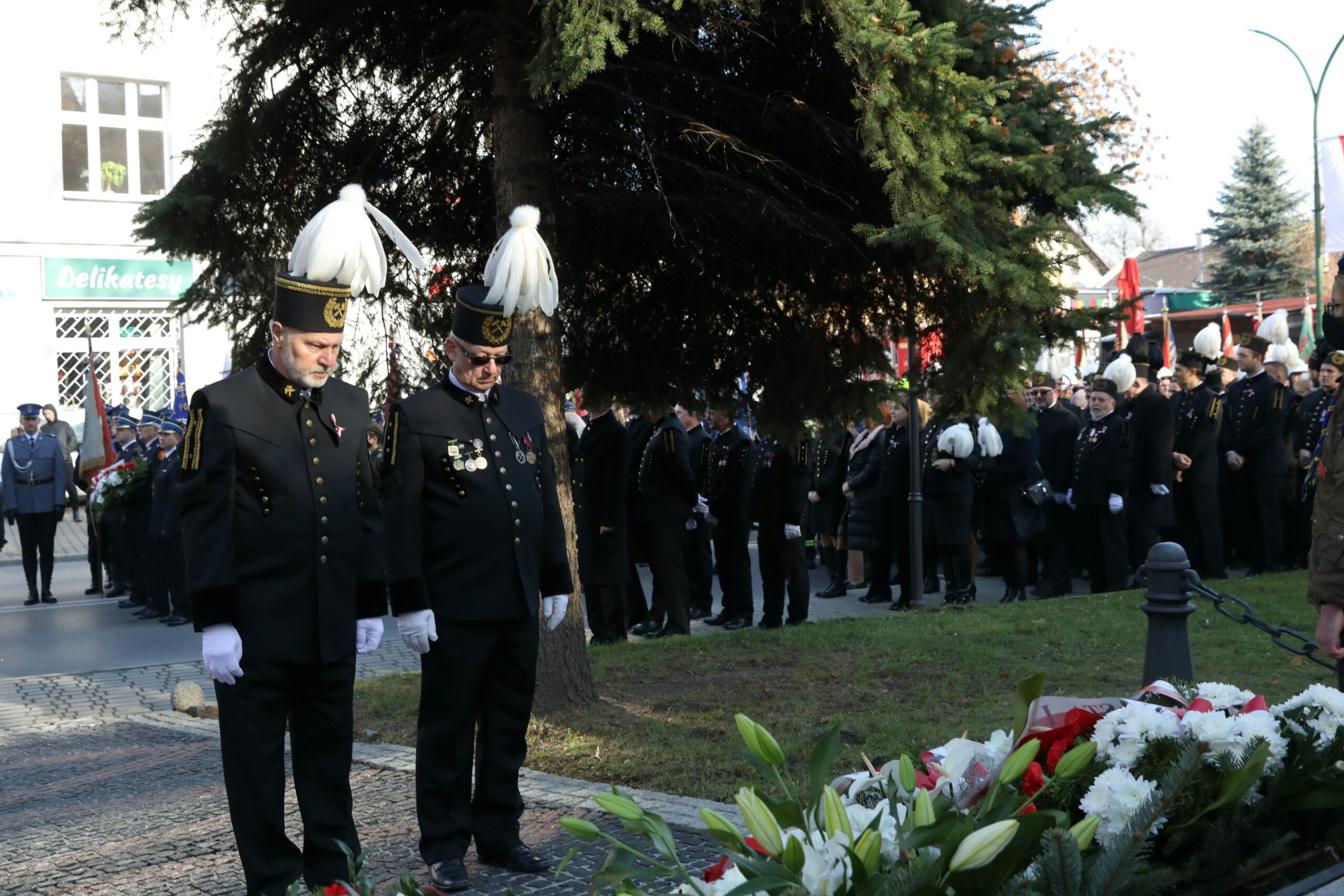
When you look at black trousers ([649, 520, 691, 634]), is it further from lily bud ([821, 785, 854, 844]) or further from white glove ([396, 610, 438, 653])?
lily bud ([821, 785, 854, 844])

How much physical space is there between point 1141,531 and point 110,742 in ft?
30.9

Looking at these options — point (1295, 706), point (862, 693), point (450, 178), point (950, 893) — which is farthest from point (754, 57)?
point (950, 893)

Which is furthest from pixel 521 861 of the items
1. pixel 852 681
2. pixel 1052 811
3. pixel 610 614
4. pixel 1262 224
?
pixel 1262 224

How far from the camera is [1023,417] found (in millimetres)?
7414

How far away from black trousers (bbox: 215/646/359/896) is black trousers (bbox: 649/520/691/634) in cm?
675

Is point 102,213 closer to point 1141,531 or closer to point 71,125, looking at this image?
point 71,125

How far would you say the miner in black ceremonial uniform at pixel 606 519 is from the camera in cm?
1079

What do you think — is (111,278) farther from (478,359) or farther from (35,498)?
(478,359)

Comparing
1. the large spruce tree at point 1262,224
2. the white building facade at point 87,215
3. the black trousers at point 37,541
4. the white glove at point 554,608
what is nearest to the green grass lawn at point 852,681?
the white glove at point 554,608

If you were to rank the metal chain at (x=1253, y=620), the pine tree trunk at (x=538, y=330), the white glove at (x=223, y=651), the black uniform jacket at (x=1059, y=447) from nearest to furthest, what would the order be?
1. the white glove at (x=223, y=651)
2. the metal chain at (x=1253, y=620)
3. the pine tree trunk at (x=538, y=330)
4. the black uniform jacket at (x=1059, y=447)

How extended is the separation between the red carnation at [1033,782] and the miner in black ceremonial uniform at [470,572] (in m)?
2.84

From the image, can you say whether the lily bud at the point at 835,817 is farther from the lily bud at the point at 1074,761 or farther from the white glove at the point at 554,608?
the white glove at the point at 554,608

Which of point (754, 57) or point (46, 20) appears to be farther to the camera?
point (46, 20)

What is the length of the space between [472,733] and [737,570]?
7176 mm
